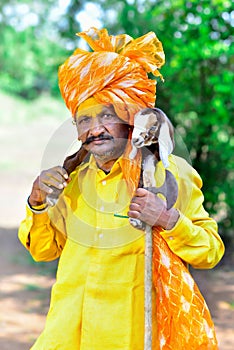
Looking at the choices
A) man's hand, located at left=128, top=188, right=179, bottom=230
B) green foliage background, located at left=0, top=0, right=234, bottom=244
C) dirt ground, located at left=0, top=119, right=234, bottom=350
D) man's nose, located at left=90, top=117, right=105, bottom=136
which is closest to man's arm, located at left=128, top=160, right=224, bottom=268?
man's hand, located at left=128, top=188, right=179, bottom=230

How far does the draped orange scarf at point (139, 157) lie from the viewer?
2297 millimetres

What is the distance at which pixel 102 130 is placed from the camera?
7.62 feet

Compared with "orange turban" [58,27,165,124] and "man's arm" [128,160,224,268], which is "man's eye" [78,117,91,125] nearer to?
"orange turban" [58,27,165,124]

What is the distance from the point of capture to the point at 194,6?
21.4ft

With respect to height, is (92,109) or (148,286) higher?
(92,109)

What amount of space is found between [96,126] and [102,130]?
0.03 metres

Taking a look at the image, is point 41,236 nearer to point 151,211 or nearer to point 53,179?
point 53,179

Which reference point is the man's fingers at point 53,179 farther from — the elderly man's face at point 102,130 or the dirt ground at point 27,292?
the dirt ground at point 27,292

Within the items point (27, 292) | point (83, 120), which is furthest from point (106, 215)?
point (27, 292)

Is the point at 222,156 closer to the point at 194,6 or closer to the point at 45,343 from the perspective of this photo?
the point at 194,6

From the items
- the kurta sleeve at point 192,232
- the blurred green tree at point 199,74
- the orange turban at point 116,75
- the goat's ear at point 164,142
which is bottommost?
the blurred green tree at point 199,74

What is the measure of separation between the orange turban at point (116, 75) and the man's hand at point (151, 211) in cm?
29

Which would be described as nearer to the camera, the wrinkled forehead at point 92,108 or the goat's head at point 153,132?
the goat's head at point 153,132

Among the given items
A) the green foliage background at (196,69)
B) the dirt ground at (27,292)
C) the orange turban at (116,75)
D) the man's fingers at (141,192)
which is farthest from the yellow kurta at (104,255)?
the green foliage background at (196,69)
